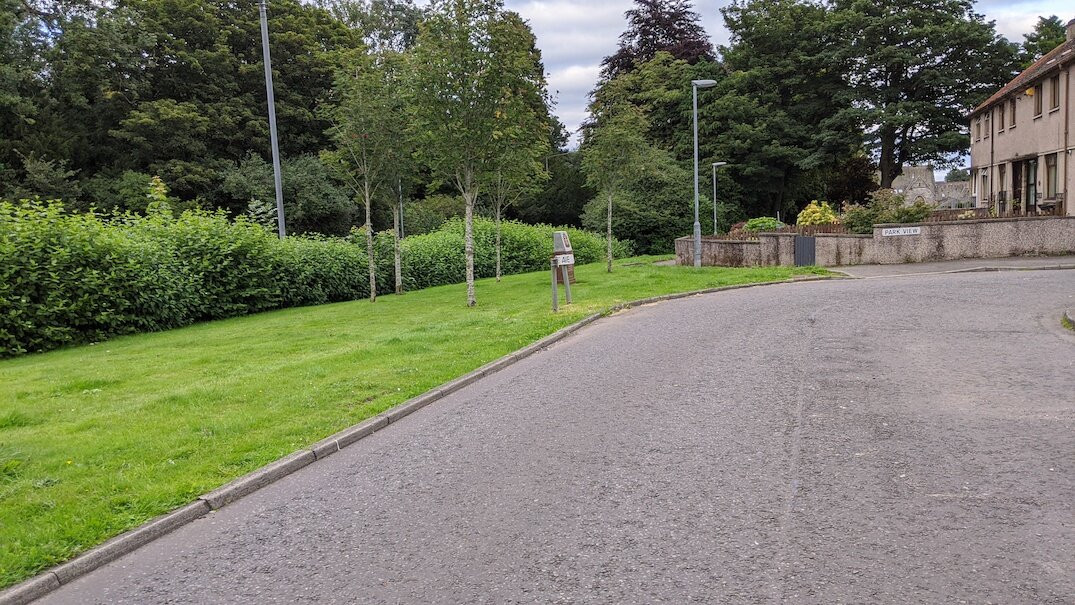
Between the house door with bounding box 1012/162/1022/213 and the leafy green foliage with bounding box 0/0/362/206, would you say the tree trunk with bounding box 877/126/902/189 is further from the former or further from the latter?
the leafy green foliage with bounding box 0/0/362/206

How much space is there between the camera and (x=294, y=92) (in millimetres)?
46500

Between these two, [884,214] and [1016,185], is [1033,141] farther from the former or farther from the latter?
[884,214]

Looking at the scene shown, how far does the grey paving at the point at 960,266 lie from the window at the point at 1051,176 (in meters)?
7.46

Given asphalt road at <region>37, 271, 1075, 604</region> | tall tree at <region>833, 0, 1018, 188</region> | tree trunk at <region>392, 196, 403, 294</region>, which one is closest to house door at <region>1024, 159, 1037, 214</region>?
tall tree at <region>833, 0, 1018, 188</region>

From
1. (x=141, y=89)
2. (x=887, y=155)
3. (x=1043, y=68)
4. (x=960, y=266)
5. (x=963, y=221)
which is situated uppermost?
(x=141, y=89)

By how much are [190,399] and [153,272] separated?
959cm

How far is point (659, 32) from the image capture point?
55.2 m

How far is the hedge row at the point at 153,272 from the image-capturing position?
46.4 ft

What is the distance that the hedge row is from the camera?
14.1 meters

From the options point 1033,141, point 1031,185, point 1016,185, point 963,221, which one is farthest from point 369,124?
point 1016,185

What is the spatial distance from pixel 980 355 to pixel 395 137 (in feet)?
49.8

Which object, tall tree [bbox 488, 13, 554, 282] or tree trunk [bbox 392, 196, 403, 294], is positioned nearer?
tall tree [bbox 488, 13, 554, 282]

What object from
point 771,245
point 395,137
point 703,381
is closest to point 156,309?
point 395,137

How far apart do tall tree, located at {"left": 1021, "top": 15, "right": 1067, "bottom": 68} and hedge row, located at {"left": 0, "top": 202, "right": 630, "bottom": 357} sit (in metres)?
38.8
